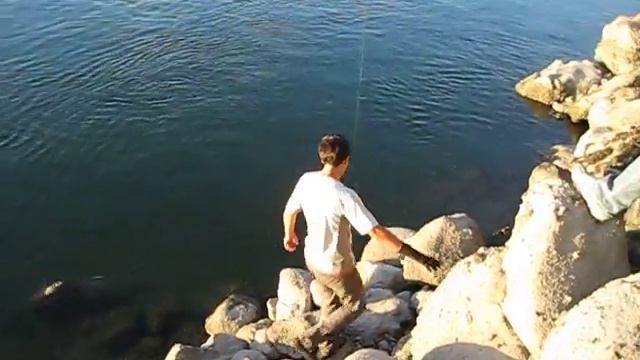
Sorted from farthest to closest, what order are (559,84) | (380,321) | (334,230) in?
(559,84), (380,321), (334,230)

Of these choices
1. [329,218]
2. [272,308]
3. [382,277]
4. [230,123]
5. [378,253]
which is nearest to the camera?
[329,218]

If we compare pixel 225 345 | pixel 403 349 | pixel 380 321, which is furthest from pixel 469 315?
pixel 225 345

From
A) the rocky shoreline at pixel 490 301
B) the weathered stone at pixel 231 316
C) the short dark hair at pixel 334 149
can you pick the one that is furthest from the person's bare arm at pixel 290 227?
the weathered stone at pixel 231 316

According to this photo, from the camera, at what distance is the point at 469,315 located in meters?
10.0

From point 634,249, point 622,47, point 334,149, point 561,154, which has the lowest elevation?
point 561,154

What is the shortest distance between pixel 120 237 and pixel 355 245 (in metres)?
5.58

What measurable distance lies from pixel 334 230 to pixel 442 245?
184 inches

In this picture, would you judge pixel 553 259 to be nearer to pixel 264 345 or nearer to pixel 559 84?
pixel 264 345

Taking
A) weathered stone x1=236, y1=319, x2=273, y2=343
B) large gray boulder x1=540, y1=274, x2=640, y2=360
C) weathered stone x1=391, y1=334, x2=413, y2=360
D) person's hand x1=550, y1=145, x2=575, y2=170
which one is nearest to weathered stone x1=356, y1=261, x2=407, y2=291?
weathered stone x1=236, y1=319, x2=273, y2=343

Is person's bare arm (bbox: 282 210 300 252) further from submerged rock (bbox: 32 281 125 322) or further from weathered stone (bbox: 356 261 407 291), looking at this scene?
submerged rock (bbox: 32 281 125 322)

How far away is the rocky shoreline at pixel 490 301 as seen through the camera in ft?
25.2

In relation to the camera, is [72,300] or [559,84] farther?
[559,84]

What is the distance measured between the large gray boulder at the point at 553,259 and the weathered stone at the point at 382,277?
4184 millimetres

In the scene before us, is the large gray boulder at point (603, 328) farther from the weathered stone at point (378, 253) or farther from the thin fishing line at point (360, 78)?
the thin fishing line at point (360, 78)
